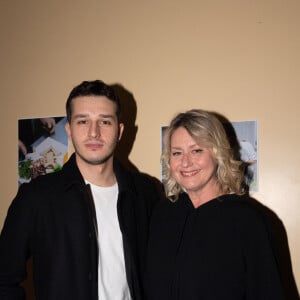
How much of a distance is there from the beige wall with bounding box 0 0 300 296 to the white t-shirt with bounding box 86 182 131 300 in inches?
16.4

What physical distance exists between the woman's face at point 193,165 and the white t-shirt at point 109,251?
0.36 m

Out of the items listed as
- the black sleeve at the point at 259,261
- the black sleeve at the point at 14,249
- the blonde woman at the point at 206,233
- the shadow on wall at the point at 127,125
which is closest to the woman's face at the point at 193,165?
the blonde woman at the point at 206,233

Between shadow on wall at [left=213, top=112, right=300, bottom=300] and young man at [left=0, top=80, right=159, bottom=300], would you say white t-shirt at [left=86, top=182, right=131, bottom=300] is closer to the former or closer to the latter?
young man at [left=0, top=80, right=159, bottom=300]

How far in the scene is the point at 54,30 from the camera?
7.03 feet

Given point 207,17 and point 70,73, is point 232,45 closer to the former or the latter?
point 207,17

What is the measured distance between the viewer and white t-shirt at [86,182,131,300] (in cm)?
148

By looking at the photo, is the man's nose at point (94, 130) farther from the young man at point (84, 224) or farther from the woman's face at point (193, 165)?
the woman's face at point (193, 165)

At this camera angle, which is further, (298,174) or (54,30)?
(54,30)

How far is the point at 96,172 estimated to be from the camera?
1606 millimetres

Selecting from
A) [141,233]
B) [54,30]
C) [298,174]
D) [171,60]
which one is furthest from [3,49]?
[298,174]

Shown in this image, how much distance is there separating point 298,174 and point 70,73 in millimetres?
1411

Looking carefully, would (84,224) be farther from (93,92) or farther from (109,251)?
(93,92)

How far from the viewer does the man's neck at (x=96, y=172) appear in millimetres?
1603

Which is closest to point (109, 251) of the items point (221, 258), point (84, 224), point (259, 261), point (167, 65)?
point (84, 224)
